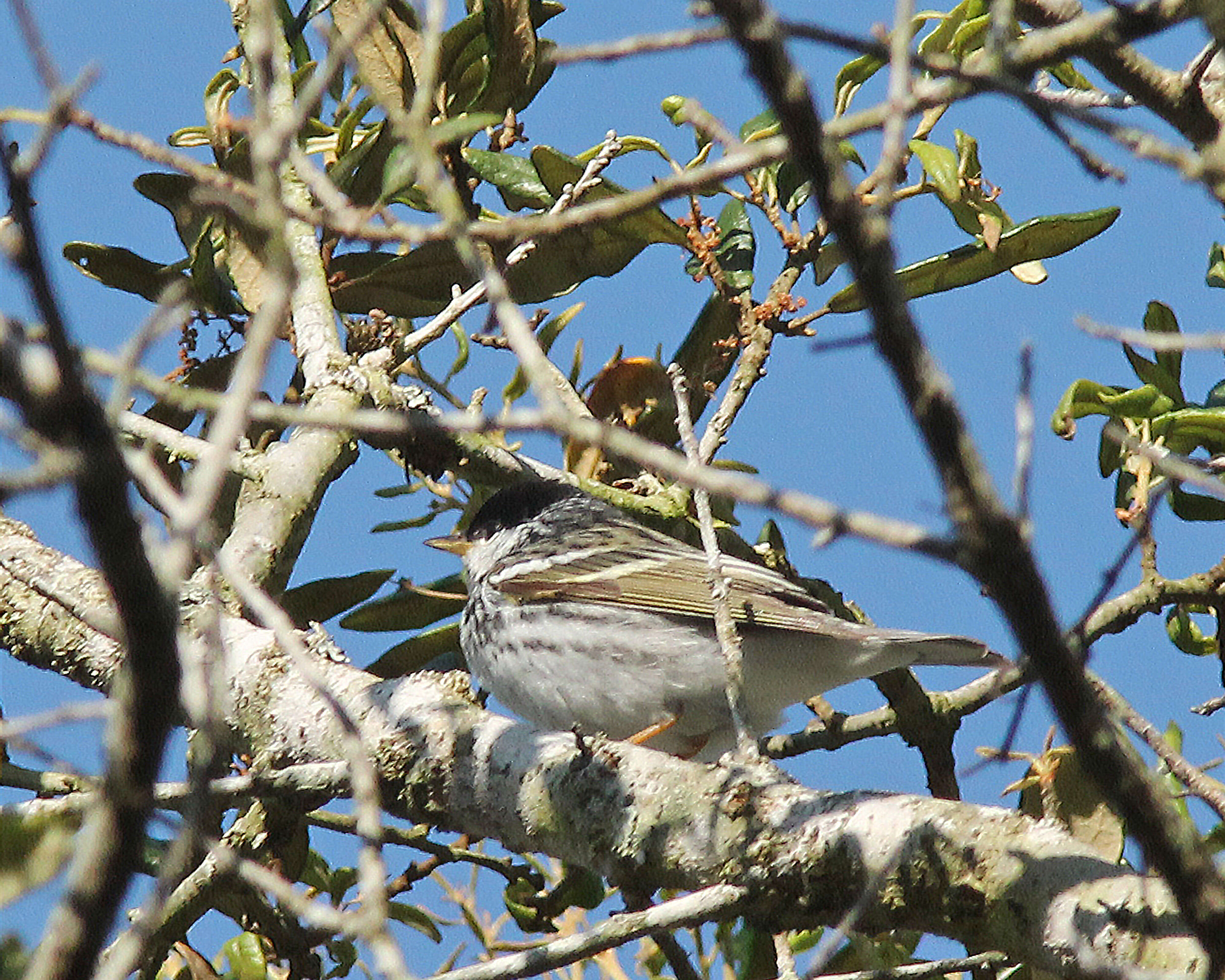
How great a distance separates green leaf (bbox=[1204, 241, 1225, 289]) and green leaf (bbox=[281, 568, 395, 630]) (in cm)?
241

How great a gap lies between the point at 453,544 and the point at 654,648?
0.99 metres

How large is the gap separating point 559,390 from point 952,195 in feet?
4.08

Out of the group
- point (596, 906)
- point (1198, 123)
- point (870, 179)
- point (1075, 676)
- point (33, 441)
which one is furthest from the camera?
point (596, 906)

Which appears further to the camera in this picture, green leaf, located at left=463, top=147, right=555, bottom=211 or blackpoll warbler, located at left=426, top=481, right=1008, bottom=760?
blackpoll warbler, located at left=426, top=481, right=1008, bottom=760

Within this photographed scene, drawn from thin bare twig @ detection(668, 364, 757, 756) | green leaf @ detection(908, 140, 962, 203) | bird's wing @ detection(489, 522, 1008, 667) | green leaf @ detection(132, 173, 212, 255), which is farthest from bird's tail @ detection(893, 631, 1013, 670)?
green leaf @ detection(132, 173, 212, 255)

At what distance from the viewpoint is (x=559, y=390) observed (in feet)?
13.7

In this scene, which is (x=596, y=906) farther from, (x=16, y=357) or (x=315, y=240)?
(x=16, y=357)

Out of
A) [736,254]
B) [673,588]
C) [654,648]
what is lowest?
[654,648]

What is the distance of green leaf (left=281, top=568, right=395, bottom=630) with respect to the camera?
4.25 metres

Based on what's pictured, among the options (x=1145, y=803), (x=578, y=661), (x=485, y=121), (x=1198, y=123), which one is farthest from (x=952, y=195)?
(x=1145, y=803)

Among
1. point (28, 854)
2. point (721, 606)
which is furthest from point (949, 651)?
point (28, 854)

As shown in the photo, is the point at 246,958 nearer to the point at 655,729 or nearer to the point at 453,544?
the point at 655,729

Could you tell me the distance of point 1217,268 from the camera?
11.7ft

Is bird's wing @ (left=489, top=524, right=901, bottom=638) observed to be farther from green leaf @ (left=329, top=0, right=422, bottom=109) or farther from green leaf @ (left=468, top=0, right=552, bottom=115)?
green leaf @ (left=329, top=0, right=422, bottom=109)
